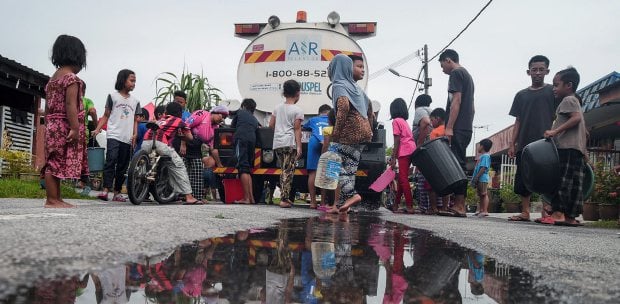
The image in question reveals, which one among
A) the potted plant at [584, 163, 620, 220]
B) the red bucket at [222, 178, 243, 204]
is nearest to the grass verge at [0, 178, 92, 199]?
the red bucket at [222, 178, 243, 204]

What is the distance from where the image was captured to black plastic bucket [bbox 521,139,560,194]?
5809 millimetres

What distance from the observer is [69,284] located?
1528mm

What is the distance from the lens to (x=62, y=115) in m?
4.84

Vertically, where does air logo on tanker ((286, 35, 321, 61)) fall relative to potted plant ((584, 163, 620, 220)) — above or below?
above

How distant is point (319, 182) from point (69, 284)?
453cm

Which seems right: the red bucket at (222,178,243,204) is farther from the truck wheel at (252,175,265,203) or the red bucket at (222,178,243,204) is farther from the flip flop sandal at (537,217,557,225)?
the flip flop sandal at (537,217,557,225)

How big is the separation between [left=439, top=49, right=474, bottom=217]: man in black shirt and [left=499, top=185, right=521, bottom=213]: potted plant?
658 cm

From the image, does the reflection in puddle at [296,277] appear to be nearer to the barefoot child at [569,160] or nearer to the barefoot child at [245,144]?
the barefoot child at [569,160]

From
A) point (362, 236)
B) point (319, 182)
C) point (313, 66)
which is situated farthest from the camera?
point (313, 66)

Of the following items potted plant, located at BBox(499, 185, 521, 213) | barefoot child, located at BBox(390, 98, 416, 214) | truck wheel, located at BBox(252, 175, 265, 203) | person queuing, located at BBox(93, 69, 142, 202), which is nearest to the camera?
person queuing, located at BBox(93, 69, 142, 202)

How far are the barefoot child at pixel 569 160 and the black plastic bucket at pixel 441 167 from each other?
109 centimetres

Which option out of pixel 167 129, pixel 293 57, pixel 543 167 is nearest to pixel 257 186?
pixel 167 129

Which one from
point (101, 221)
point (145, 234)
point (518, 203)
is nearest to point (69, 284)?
point (145, 234)

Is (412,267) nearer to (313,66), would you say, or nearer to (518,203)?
(313,66)
